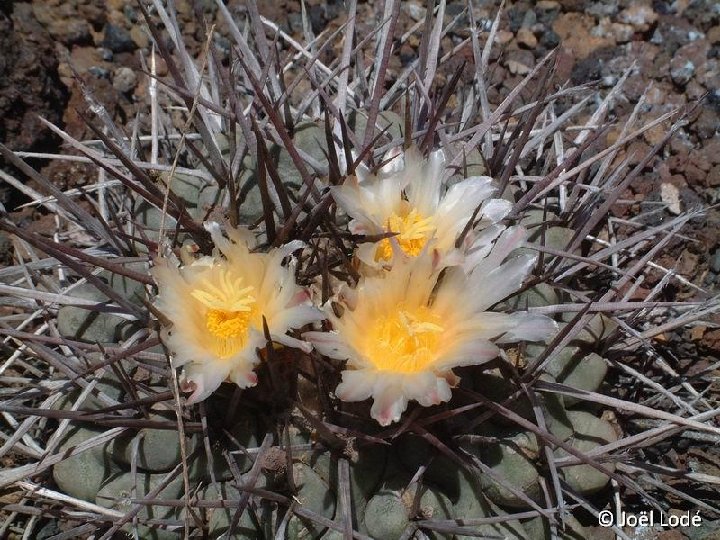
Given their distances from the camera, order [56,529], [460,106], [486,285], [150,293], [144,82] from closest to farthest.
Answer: [486,285] → [150,293] → [56,529] → [460,106] → [144,82]

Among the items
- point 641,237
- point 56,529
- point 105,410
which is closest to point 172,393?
point 105,410

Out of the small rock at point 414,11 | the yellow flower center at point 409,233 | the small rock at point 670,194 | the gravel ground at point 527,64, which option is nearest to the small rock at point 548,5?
the gravel ground at point 527,64

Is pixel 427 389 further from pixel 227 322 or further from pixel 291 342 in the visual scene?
pixel 227 322

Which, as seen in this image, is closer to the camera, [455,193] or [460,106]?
[455,193]

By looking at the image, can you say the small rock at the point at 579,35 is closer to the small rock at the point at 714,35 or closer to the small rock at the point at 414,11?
the small rock at the point at 714,35

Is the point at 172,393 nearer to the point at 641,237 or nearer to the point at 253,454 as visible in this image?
the point at 253,454

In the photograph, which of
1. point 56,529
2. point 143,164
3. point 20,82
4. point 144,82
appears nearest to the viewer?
point 143,164

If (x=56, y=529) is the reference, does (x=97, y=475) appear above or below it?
above
